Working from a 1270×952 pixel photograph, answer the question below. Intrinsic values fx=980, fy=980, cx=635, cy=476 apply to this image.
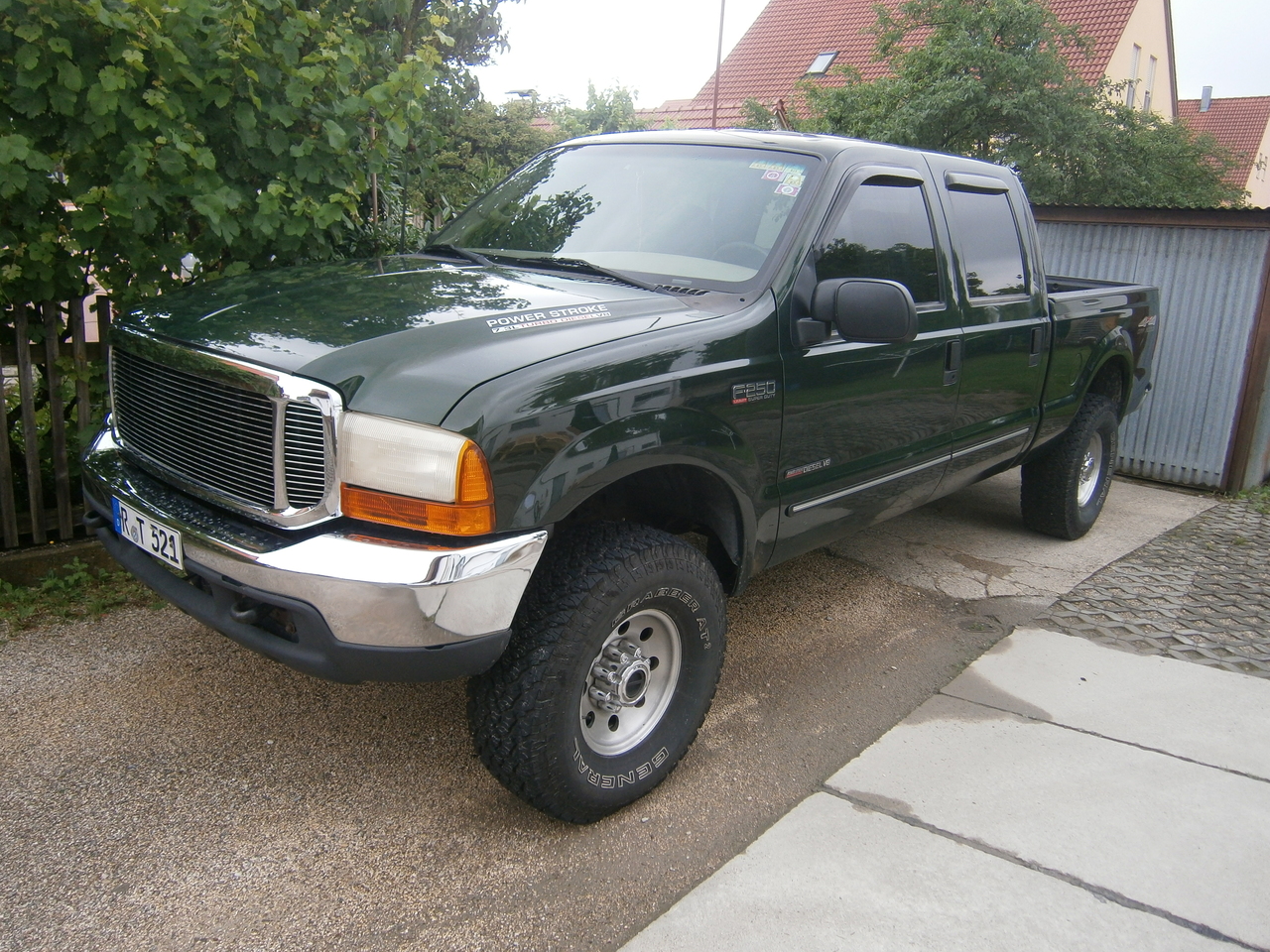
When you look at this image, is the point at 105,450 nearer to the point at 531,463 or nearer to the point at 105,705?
the point at 105,705

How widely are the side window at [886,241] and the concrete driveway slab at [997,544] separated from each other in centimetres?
178

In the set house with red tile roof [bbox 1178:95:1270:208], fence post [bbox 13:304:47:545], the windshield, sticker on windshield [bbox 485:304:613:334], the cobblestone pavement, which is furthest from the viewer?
house with red tile roof [bbox 1178:95:1270:208]

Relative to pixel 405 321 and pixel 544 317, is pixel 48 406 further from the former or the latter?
pixel 544 317

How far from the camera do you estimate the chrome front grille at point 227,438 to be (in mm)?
2361

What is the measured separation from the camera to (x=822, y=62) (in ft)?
88.3

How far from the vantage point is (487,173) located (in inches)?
299

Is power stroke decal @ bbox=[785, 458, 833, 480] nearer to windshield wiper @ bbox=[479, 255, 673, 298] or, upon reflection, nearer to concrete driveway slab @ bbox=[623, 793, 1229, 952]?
windshield wiper @ bbox=[479, 255, 673, 298]

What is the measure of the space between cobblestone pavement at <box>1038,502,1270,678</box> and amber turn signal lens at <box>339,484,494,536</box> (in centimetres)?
324

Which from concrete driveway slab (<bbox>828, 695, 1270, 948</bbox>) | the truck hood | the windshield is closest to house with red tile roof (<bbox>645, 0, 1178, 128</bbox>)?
the windshield

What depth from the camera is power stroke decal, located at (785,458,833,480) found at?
3.27 metres

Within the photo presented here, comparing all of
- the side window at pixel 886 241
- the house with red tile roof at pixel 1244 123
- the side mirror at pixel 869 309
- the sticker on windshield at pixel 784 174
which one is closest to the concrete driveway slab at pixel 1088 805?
the side mirror at pixel 869 309

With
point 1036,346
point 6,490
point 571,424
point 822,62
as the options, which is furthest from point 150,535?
point 822,62

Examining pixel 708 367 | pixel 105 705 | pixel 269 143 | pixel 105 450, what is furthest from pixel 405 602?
pixel 269 143

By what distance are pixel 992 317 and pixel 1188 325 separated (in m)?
3.75
